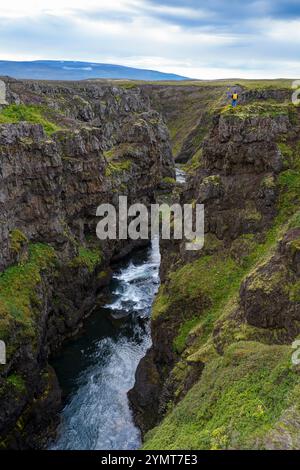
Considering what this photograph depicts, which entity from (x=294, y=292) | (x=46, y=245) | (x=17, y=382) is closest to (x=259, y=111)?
(x=294, y=292)

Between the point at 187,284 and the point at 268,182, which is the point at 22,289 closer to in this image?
the point at 187,284

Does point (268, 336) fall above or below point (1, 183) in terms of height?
below

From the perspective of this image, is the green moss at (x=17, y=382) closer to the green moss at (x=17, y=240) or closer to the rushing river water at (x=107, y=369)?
the rushing river water at (x=107, y=369)

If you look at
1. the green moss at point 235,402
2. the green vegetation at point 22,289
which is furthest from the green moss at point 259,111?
the green vegetation at point 22,289

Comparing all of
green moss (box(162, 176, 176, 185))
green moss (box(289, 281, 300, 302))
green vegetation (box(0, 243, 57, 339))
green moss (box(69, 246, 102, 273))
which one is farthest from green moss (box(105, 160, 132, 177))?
green moss (box(289, 281, 300, 302))

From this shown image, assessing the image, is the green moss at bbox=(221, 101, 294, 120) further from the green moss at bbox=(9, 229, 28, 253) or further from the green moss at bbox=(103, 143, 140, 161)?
the green moss at bbox=(103, 143, 140, 161)

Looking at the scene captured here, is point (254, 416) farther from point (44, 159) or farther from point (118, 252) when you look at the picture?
point (118, 252)

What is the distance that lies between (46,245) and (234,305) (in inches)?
1115

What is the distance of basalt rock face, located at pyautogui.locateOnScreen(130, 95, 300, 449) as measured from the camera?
21984 mm

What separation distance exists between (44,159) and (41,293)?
16.4 meters

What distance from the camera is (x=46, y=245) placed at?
56.1 m

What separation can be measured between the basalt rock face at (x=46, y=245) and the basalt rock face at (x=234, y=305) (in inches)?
388
